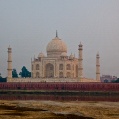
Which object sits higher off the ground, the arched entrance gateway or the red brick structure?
the arched entrance gateway

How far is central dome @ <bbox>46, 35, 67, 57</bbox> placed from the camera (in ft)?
259

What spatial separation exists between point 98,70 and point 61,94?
734 inches

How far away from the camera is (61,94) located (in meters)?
60.3

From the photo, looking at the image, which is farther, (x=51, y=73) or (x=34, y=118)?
(x=51, y=73)

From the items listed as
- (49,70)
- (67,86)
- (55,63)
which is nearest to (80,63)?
(55,63)

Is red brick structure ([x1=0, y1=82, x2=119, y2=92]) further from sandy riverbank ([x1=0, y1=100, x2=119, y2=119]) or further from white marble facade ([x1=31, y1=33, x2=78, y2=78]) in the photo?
sandy riverbank ([x1=0, y1=100, x2=119, y2=119])

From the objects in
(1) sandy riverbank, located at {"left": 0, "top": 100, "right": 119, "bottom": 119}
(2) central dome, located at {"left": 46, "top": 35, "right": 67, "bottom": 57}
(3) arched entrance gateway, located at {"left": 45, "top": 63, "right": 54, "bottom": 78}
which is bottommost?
(1) sandy riverbank, located at {"left": 0, "top": 100, "right": 119, "bottom": 119}

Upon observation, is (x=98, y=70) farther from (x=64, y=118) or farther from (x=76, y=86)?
(x=64, y=118)

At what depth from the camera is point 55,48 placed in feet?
259

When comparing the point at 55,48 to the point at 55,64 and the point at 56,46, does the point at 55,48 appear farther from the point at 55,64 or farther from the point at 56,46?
the point at 55,64

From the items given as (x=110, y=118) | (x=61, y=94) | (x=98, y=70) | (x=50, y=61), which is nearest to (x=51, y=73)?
(x=50, y=61)

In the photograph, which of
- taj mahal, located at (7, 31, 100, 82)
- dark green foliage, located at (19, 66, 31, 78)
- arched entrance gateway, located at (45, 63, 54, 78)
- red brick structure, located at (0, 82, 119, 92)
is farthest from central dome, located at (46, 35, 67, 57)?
red brick structure, located at (0, 82, 119, 92)

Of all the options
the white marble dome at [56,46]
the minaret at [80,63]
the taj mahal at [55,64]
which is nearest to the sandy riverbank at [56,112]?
the minaret at [80,63]

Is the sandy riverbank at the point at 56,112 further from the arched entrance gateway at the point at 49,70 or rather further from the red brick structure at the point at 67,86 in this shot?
the arched entrance gateway at the point at 49,70
